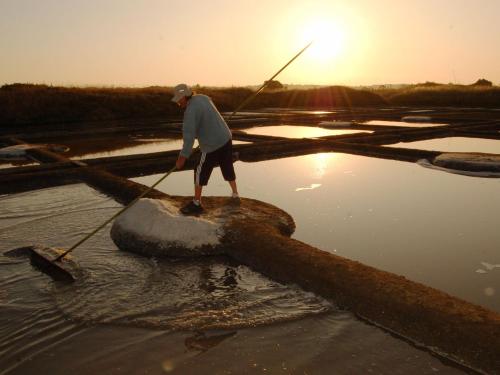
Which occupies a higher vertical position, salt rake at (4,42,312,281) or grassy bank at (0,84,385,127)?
grassy bank at (0,84,385,127)

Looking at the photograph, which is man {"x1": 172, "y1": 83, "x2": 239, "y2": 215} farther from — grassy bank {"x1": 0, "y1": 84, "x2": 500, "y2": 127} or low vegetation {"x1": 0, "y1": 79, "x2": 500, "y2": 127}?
low vegetation {"x1": 0, "y1": 79, "x2": 500, "y2": 127}

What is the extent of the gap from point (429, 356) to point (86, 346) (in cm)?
177

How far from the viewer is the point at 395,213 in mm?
4406

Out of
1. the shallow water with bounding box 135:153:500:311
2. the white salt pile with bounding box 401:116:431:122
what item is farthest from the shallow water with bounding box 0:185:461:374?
the white salt pile with bounding box 401:116:431:122

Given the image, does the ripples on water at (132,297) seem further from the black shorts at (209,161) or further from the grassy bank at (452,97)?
the grassy bank at (452,97)

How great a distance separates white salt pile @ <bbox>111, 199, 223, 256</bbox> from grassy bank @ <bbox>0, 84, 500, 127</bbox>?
16787 mm

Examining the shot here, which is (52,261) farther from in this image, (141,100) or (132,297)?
(141,100)

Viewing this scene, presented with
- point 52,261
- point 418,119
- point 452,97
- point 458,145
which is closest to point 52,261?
point 52,261

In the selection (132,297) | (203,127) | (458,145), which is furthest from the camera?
(458,145)

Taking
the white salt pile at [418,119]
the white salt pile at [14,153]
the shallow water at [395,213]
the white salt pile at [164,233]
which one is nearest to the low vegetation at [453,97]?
the white salt pile at [418,119]

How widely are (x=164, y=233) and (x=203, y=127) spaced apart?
4.13ft

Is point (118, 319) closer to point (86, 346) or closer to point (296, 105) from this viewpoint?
point (86, 346)

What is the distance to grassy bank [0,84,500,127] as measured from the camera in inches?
766

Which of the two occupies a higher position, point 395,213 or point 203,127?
point 203,127
